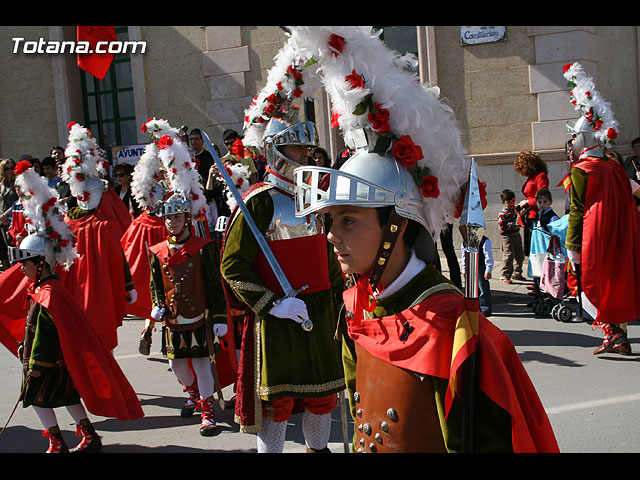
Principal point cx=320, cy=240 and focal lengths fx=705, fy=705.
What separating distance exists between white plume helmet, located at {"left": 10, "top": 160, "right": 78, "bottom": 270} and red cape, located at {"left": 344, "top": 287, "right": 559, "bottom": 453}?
3.43 metres

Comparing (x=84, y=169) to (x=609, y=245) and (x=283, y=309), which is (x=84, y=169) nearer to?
(x=283, y=309)

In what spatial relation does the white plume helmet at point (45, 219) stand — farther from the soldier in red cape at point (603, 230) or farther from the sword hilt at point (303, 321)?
the soldier in red cape at point (603, 230)

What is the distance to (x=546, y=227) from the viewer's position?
26.9 ft

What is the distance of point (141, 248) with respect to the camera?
7438mm

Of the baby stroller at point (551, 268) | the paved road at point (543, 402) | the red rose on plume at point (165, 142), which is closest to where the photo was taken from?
the paved road at point (543, 402)

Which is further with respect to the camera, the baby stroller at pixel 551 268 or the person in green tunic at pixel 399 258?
the baby stroller at pixel 551 268

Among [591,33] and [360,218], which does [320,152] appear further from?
[360,218]

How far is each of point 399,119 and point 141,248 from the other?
5536 millimetres

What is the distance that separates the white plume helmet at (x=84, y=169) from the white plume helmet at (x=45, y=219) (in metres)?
1.83

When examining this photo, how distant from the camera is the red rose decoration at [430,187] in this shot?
229 centimetres

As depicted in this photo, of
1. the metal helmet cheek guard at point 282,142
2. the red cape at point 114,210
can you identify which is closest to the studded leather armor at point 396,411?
the metal helmet cheek guard at point 282,142

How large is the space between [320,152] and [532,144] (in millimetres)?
3886

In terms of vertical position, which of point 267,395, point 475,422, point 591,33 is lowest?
point 267,395
